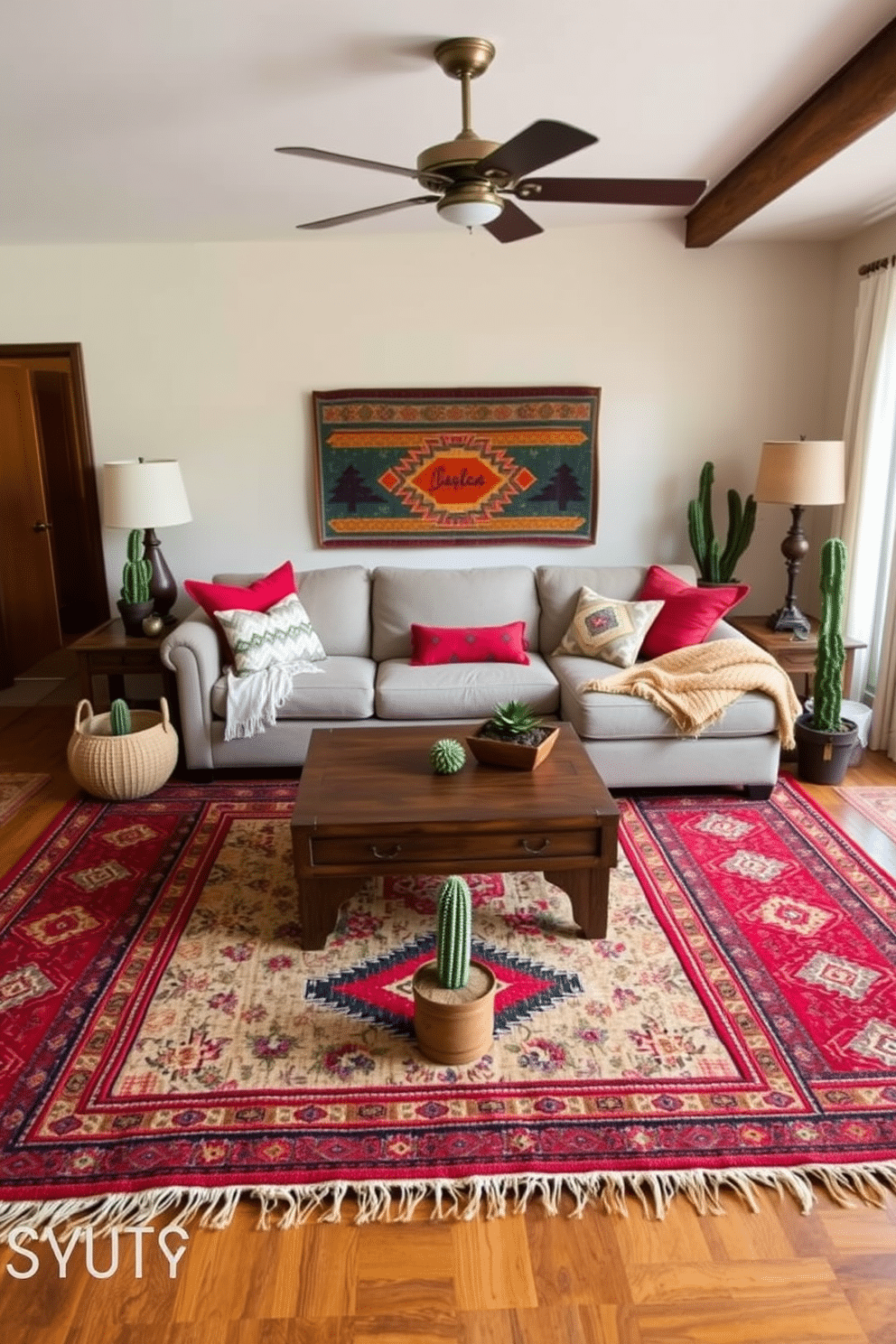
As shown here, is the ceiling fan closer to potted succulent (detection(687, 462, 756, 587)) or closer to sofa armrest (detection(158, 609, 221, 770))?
sofa armrest (detection(158, 609, 221, 770))

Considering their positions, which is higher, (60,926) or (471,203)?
(471,203)

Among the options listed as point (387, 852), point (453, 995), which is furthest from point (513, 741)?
point (453, 995)

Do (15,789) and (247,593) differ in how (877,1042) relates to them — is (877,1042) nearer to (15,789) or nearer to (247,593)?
(247,593)

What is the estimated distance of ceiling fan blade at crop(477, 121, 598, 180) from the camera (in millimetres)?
1830

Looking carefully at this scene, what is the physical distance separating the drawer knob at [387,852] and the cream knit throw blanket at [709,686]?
1.30 m

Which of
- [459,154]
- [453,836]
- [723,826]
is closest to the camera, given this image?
[459,154]

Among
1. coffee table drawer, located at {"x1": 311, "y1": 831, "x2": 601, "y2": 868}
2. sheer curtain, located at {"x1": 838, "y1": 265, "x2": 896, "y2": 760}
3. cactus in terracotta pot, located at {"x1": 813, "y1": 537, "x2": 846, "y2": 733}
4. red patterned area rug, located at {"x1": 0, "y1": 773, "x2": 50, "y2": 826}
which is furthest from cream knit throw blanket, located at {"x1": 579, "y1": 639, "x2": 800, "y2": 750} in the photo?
red patterned area rug, located at {"x1": 0, "y1": 773, "x2": 50, "y2": 826}

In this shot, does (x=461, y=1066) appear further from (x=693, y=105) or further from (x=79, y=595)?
(x=79, y=595)

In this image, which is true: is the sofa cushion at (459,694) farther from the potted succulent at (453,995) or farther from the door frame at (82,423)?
the door frame at (82,423)

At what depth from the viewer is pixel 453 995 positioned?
2.13 m

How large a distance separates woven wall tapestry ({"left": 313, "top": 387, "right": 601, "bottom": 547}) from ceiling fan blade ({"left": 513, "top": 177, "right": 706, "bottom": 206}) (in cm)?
209

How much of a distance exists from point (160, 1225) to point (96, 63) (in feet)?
9.12

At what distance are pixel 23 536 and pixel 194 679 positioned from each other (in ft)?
9.26

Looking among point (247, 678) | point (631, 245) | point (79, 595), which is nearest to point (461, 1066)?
point (247, 678)
